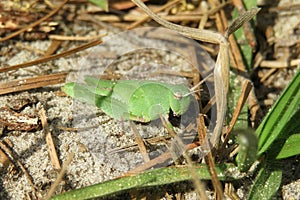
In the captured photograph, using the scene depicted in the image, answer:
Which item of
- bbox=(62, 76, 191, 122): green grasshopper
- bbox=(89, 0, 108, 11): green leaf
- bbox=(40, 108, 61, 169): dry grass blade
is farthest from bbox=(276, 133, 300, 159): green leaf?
bbox=(89, 0, 108, 11): green leaf

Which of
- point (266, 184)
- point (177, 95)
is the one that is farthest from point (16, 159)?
point (266, 184)

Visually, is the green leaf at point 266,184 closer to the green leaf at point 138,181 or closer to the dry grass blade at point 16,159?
the green leaf at point 138,181

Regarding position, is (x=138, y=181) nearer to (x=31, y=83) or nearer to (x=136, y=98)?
(x=136, y=98)

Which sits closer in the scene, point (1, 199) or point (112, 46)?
point (1, 199)

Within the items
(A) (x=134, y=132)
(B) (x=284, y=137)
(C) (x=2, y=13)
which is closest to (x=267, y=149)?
(B) (x=284, y=137)

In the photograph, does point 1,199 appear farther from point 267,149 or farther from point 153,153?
point 267,149

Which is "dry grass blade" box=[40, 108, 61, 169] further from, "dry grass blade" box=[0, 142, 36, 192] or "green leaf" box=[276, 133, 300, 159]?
"green leaf" box=[276, 133, 300, 159]
